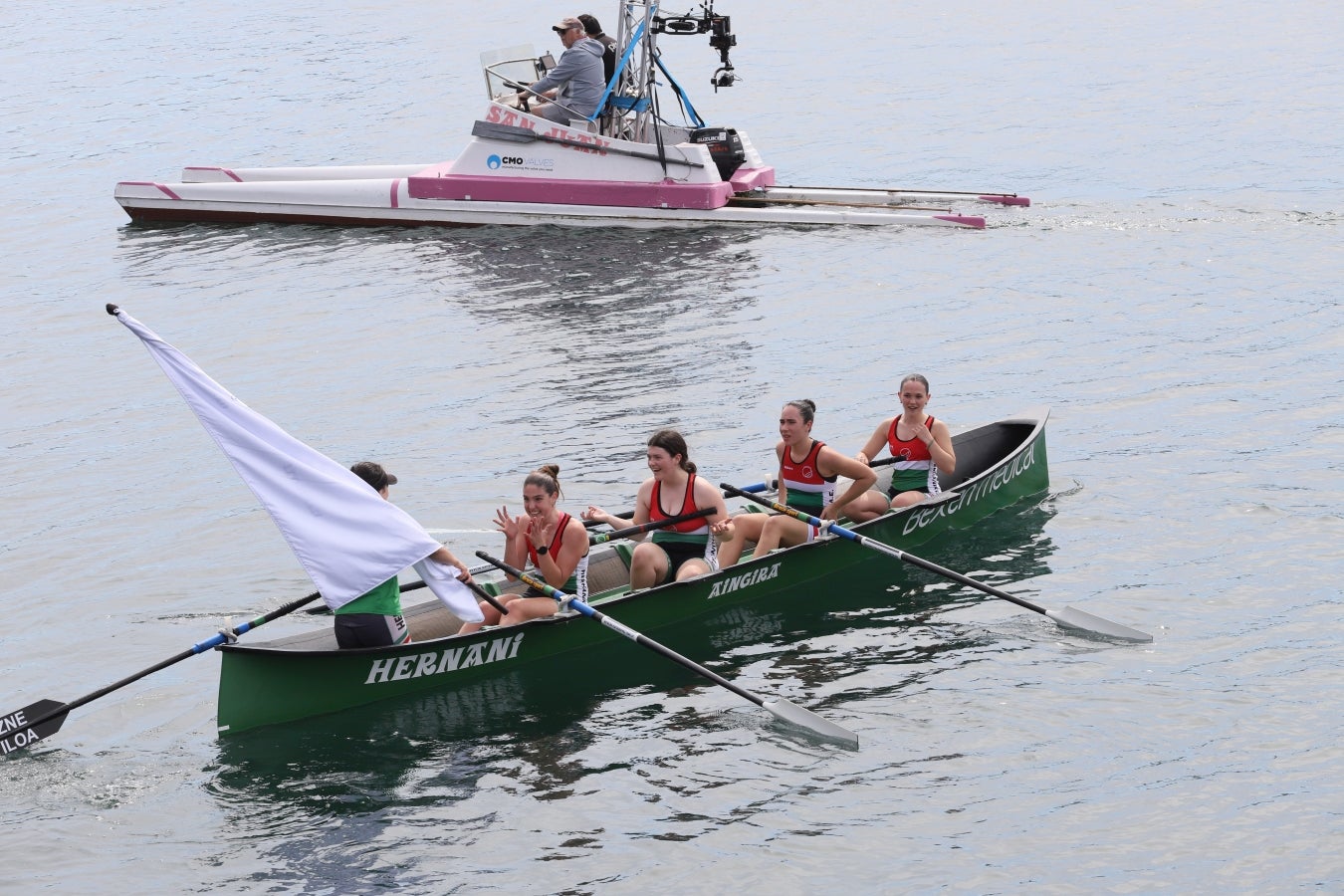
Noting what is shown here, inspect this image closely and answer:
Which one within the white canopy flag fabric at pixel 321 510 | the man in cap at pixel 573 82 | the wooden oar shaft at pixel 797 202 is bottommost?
A: the white canopy flag fabric at pixel 321 510

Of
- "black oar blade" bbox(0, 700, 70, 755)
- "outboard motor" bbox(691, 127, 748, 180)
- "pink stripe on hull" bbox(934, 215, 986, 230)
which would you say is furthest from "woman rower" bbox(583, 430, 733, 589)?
"outboard motor" bbox(691, 127, 748, 180)

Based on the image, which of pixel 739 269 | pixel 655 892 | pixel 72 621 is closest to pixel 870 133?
pixel 739 269

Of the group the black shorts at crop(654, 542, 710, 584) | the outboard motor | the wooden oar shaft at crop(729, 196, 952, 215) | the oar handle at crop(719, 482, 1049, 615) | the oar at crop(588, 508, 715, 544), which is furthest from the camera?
the outboard motor

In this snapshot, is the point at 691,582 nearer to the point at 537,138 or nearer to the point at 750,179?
the point at 537,138

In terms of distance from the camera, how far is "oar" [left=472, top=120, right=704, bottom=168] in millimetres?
26781

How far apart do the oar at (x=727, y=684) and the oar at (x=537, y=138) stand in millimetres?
15340

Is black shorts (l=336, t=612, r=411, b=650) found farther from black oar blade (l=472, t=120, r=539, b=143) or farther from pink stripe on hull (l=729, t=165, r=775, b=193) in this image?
pink stripe on hull (l=729, t=165, r=775, b=193)

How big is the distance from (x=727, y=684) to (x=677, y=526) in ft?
7.43

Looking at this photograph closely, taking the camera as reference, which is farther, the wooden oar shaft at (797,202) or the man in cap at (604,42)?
the wooden oar shaft at (797,202)

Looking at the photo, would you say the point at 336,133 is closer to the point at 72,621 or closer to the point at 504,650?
the point at 72,621

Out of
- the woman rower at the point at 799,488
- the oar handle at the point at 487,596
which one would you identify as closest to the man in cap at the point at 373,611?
the oar handle at the point at 487,596

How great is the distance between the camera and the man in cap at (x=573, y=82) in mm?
26219

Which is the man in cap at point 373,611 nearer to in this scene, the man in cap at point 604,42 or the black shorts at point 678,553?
the black shorts at point 678,553

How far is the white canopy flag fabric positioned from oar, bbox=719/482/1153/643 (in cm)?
406
